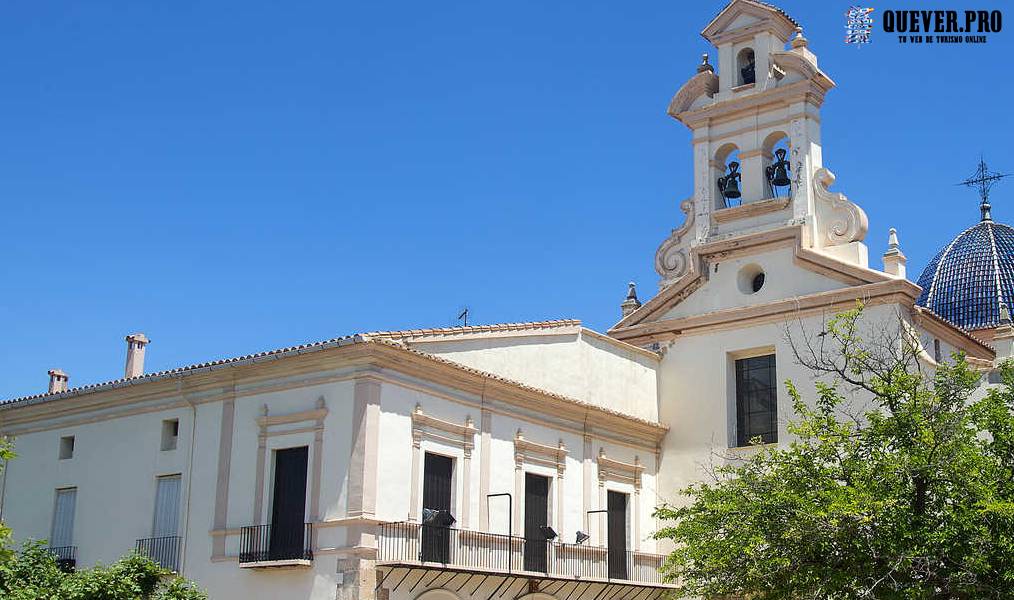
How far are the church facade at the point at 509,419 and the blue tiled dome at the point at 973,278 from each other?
1737 cm

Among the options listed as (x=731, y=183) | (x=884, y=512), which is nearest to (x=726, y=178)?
(x=731, y=183)

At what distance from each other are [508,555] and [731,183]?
40.3ft

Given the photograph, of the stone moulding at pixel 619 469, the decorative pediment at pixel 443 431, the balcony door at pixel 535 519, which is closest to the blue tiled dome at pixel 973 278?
the stone moulding at pixel 619 469

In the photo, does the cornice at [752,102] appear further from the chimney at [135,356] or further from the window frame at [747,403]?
the chimney at [135,356]

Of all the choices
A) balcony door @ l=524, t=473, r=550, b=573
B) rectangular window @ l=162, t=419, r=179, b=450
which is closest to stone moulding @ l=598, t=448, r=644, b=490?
balcony door @ l=524, t=473, r=550, b=573

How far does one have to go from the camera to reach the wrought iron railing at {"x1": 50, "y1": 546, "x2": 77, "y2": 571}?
26.8 metres

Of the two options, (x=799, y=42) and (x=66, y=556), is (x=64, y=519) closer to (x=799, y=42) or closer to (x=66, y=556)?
(x=66, y=556)

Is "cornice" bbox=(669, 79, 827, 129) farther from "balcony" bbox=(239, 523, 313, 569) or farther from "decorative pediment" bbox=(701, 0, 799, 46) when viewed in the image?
"balcony" bbox=(239, 523, 313, 569)

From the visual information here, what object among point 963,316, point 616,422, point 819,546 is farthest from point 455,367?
point 963,316

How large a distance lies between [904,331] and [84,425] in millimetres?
18167

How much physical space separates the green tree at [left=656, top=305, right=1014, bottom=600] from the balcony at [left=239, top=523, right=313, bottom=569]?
693 cm

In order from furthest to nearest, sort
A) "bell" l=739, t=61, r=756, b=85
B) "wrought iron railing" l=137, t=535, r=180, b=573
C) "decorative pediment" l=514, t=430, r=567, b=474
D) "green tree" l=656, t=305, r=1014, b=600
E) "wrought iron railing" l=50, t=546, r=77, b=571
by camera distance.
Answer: "bell" l=739, t=61, r=756, b=85, "decorative pediment" l=514, t=430, r=567, b=474, "wrought iron railing" l=50, t=546, r=77, b=571, "wrought iron railing" l=137, t=535, r=180, b=573, "green tree" l=656, t=305, r=1014, b=600

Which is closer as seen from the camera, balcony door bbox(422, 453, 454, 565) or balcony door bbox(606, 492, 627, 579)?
balcony door bbox(422, 453, 454, 565)

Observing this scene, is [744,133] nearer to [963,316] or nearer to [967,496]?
[967,496]
